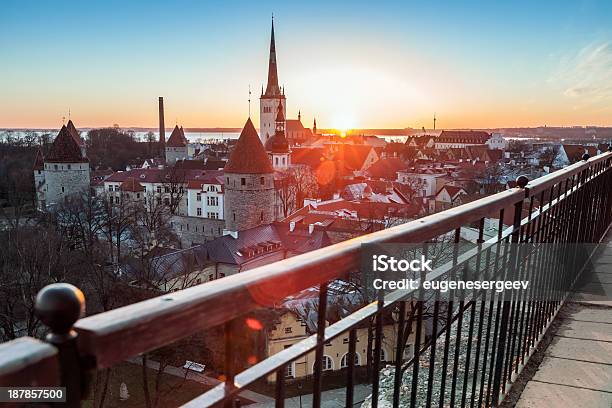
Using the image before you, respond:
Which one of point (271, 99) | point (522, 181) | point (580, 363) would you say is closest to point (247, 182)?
point (580, 363)

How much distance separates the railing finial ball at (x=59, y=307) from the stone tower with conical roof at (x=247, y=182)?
1203 inches

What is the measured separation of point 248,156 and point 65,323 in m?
30.9

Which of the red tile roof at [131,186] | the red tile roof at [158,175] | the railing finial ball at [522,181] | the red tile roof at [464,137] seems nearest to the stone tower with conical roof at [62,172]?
the red tile roof at [131,186]

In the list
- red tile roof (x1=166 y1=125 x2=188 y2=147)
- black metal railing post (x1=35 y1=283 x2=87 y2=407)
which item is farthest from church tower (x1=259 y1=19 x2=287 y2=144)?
black metal railing post (x1=35 y1=283 x2=87 y2=407)

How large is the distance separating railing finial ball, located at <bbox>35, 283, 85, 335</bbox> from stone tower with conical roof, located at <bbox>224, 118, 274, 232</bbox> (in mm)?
30551

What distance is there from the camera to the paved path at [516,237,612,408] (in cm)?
299

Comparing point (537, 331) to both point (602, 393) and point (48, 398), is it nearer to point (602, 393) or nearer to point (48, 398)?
point (602, 393)

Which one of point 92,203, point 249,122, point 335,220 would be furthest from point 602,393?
point 92,203

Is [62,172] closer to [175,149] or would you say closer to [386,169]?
[175,149]

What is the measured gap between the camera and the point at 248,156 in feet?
103

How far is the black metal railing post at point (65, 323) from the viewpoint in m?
0.66

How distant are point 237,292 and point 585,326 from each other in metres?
3.94

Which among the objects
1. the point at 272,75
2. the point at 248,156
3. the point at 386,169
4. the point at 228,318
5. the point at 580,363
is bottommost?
the point at 386,169
